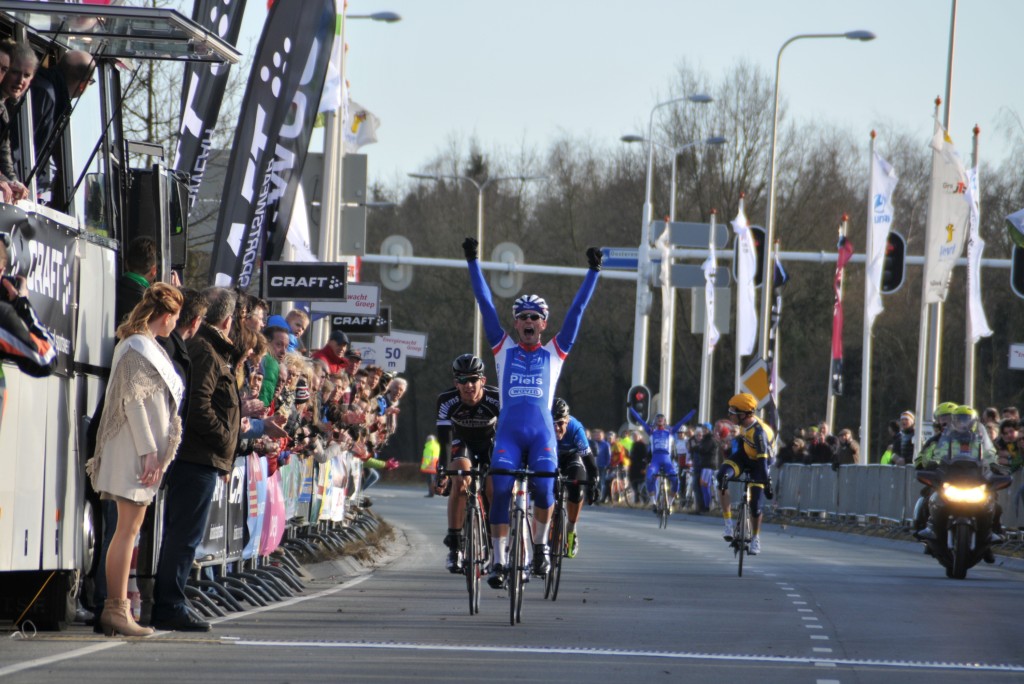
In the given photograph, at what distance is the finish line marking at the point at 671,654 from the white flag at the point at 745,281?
3603 cm

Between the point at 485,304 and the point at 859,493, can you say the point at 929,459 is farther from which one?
the point at 859,493

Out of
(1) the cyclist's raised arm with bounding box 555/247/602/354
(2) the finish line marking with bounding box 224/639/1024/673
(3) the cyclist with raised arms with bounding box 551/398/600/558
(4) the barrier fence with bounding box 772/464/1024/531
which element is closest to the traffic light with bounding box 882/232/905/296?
(4) the barrier fence with bounding box 772/464/1024/531

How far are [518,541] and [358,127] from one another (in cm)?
2254

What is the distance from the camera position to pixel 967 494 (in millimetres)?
20234

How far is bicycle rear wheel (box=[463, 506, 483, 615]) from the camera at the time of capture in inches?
527

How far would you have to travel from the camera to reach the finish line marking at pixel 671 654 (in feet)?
34.6

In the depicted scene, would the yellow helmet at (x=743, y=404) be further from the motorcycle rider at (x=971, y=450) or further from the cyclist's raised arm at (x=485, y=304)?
the cyclist's raised arm at (x=485, y=304)

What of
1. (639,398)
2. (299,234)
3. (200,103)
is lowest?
(639,398)

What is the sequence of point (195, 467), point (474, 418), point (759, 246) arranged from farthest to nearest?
point (759, 246)
point (474, 418)
point (195, 467)

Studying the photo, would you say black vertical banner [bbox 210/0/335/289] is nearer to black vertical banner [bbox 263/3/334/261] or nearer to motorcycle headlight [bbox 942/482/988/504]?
black vertical banner [bbox 263/3/334/261]

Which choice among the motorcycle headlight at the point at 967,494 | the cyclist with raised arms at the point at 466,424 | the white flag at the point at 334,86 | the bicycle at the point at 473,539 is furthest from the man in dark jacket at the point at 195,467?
the white flag at the point at 334,86

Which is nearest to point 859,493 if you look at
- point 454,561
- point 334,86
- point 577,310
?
point 334,86

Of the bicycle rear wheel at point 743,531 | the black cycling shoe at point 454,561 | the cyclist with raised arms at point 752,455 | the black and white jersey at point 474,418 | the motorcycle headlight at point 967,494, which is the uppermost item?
the black and white jersey at point 474,418

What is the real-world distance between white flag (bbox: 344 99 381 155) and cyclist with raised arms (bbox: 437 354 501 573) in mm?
19775
